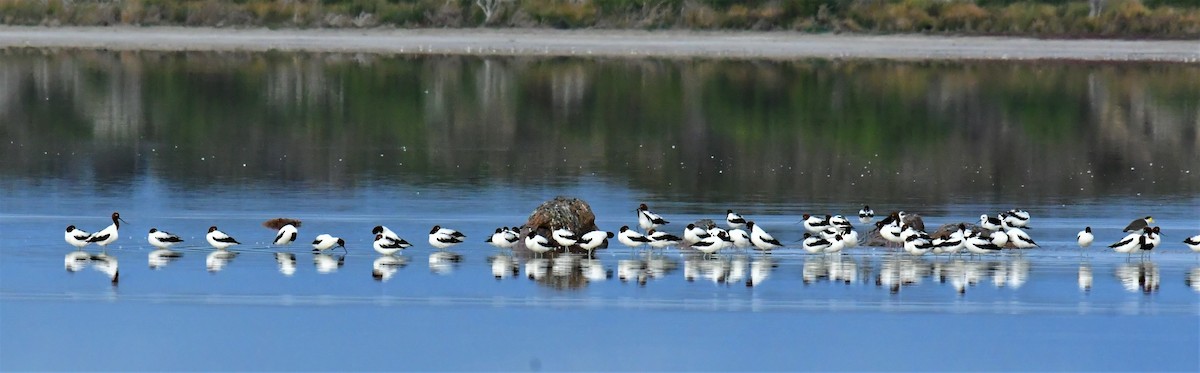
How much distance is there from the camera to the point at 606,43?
205 feet

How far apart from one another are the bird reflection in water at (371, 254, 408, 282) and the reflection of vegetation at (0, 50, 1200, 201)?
720 centimetres

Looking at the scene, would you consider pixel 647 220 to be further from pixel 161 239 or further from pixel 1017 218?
pixel 161 239

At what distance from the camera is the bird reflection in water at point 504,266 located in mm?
15984

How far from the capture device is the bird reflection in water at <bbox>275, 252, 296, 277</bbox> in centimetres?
1598

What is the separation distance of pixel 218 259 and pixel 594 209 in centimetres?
597

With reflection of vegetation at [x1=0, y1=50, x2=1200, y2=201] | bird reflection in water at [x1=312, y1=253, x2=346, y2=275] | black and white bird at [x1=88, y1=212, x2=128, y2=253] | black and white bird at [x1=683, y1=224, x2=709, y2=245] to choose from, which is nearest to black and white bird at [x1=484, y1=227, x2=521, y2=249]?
bird reflection in water at [x1=312, y1=253, x2=346, y2=275]

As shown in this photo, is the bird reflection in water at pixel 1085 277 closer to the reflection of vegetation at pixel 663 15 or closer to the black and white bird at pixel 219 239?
the black and white bird at pixel 219 239

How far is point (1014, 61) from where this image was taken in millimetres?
57062

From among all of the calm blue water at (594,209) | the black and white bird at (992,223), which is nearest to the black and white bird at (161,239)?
the calm blue water at (594,209)

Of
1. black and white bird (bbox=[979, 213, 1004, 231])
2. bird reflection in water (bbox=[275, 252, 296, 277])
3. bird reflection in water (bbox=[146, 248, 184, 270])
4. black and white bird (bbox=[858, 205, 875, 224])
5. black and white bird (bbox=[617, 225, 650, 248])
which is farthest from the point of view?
black and white bird (bbox=[858, 205, 875, 224])

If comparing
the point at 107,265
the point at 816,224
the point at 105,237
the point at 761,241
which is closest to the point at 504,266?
the point at 761,241

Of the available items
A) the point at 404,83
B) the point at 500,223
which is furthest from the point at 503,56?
the point at 500,223

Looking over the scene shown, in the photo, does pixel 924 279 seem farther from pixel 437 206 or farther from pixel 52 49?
pixel 52 49

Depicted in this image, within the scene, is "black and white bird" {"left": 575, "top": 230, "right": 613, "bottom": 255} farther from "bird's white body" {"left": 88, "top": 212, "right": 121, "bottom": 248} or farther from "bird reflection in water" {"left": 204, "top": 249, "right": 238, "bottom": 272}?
"bird's white body" {"left": 88, "top": 212, "right": 121, "bottom": 248}
